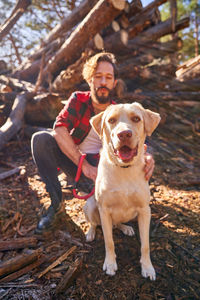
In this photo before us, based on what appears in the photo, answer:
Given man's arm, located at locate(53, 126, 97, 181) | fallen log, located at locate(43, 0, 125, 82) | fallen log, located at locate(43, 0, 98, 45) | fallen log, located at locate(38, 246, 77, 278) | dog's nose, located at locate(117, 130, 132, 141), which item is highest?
fallen log, located at locate(43, 0, 98, 45)

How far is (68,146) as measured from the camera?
9.23 ft

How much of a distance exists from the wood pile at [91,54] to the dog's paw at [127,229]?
3.10 metres

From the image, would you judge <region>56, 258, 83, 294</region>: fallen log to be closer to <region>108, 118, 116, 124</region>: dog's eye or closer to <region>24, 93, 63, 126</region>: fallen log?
<region>108, 118, 116, 124</region>: dog's eye

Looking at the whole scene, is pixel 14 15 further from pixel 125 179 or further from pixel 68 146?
pixel 125 179

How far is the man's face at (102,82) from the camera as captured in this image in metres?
3.03

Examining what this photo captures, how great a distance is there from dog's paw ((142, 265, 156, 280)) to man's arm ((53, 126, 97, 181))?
128cm

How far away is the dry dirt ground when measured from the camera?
1.84 metres

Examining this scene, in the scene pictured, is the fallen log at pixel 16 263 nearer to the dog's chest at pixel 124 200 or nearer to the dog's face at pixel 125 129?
the dog's chest at pixel 124 200

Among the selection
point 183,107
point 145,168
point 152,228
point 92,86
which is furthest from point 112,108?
point 183,107

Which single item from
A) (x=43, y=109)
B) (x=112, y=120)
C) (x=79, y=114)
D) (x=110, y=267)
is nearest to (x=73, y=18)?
(x=43, y=109)

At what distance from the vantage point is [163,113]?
579 cm

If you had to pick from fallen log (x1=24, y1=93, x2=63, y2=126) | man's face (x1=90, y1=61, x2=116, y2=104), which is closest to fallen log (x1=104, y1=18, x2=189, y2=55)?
fallen log (x1=24, y1=93, x2=63, y2=126)

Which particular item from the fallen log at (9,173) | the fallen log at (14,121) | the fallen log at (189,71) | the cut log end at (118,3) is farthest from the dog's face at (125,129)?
the fallen log at (189,71)

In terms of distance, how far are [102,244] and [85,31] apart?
4611mm
